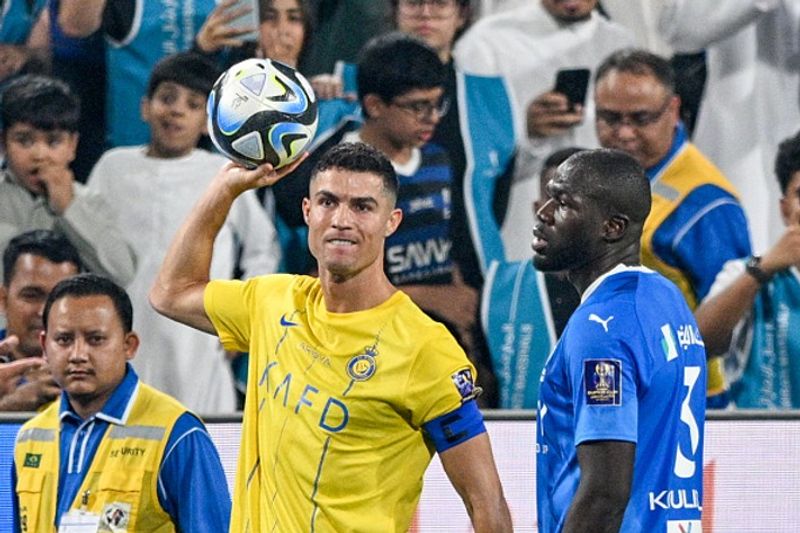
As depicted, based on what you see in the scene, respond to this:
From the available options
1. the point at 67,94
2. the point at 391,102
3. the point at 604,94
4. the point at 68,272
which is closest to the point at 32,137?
the point at 67,94

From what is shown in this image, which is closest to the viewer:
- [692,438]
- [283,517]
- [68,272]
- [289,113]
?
[692,438]

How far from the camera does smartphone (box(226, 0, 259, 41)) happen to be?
24.7 feet

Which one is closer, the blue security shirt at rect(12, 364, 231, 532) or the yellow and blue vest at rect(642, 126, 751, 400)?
the blue security shirt at rect(12, 364, 231, 532)

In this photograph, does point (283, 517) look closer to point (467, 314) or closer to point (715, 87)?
point (467, 314)

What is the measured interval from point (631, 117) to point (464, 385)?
3519 millimetres

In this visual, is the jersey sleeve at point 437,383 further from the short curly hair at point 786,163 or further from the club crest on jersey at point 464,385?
the short curly hair at point 786,163

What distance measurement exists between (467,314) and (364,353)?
119 inches

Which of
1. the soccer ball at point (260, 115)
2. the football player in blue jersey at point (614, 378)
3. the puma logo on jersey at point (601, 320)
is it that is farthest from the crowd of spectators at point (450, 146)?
the puma logo on jersey at point (601, 320)

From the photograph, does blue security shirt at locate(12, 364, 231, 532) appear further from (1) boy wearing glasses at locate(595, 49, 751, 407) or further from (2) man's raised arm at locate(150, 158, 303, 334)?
(1) boy wearing glasses at locate(595, 49, 751, 407)

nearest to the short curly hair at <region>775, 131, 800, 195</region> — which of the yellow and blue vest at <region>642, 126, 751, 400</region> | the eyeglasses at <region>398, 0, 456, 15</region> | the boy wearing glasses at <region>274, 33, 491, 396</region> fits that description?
the yellow and blue vest at <region>642, 126, 751, 400</region>

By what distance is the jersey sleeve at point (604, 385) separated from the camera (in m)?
3.60

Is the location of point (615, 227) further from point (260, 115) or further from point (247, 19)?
point (247, 19)

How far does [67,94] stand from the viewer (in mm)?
7414

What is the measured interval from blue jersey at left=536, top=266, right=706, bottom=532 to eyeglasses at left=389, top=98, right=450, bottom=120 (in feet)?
12.4
